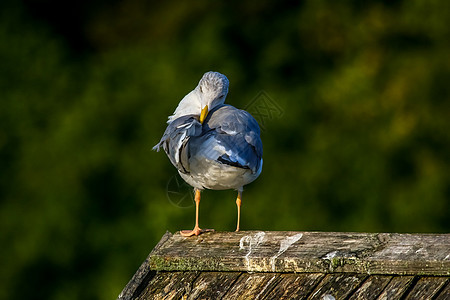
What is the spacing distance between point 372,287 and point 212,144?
1426 millimetres

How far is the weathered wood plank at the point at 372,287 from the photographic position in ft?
9.51

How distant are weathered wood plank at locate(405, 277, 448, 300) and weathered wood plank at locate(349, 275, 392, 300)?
0.34 ft

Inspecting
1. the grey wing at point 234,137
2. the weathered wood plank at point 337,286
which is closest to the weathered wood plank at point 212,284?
the weathered wood plank at point 337,286

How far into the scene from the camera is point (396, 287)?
2896mm

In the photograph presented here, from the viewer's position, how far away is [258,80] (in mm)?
7379

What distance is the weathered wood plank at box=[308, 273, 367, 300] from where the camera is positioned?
294 centimetres

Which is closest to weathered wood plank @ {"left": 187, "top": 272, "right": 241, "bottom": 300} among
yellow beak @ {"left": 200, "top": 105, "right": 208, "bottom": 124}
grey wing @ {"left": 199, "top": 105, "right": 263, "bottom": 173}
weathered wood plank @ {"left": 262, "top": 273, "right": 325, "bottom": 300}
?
weathered wood plank @ {"left": 262, "top": 273, "right": 325, "bottom": 300}

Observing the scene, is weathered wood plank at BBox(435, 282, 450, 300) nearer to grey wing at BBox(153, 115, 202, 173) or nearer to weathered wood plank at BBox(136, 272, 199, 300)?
weathered wood plank at BBox(136, 272, 199, 300)

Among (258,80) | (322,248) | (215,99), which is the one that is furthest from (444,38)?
(322,248)

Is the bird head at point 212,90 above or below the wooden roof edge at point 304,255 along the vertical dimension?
above

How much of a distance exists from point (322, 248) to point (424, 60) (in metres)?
4.60

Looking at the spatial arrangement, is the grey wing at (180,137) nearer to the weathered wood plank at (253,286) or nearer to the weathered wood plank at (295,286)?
the weathered wood plank at (253,286)

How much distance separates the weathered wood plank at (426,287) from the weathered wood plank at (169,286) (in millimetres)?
841

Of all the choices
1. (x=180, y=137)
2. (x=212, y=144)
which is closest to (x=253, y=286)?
(x=180, y=137)
